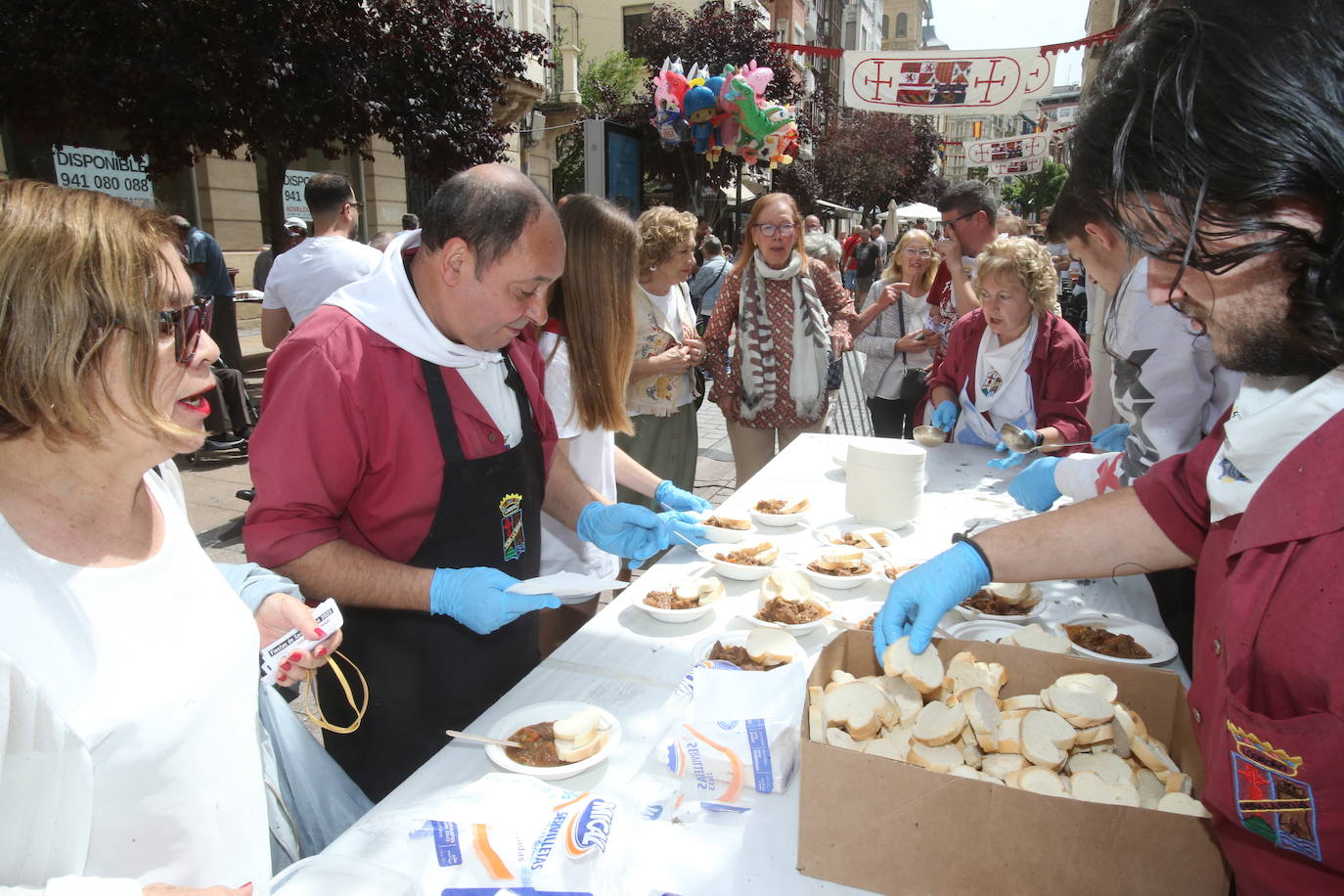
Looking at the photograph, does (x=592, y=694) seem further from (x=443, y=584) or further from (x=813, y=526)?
(x=813, y=526)

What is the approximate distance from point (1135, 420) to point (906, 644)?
1588 millimetres

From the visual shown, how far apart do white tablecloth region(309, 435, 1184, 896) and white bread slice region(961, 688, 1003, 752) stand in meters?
0.29

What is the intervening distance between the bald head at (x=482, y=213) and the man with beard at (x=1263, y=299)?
1160 millimetres

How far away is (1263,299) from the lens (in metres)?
0.99

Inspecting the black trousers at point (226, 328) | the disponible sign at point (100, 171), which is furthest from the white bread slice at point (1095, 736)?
the disponible sign at point (100, 171)

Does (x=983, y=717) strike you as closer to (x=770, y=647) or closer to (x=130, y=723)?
(x=770, y=647)

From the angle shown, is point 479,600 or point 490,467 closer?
point 479,600

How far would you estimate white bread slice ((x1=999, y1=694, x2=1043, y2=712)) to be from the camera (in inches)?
48.3

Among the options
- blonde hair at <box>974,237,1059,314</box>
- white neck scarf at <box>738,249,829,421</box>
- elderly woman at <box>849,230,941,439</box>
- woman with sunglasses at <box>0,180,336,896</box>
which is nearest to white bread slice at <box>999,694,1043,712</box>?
woman with sunglasses at <box>0,180,336,896</box>

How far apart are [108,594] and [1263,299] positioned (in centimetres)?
150

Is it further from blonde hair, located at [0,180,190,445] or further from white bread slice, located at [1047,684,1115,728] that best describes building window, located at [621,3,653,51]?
white bread slice, located at [1047,684,1115,728]

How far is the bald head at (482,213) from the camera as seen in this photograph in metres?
1.77

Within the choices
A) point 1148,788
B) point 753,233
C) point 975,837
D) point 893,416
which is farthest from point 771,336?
point 975,837

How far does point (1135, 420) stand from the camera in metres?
2.47
